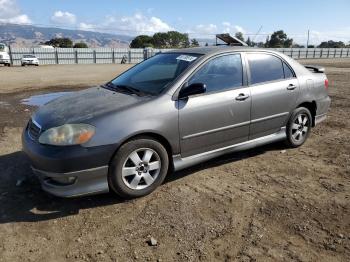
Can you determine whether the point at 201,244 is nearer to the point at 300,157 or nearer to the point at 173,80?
the point at 173,80

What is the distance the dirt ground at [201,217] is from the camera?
326cm

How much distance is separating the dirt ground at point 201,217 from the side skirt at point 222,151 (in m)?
0.26

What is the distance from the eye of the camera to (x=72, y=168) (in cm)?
376

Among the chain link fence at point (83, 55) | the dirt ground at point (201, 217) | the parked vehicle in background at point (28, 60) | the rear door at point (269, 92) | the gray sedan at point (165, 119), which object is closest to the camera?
the dirt ground at point (201, 217)

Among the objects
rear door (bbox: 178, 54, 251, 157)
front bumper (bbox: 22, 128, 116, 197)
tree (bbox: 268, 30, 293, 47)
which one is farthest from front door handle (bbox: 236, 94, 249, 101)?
tree (bbox: 268, 30, 293, 47)

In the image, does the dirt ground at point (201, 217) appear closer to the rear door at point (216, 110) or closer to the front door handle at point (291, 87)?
the rear door at point (216, 110)

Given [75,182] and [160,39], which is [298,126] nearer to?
[75,182]

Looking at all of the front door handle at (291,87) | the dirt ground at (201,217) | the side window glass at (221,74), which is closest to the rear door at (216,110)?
the side window glass at (221,74)

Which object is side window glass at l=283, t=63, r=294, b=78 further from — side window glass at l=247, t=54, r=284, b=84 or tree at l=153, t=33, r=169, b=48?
tree at l=153, t=33, r=169, b=48

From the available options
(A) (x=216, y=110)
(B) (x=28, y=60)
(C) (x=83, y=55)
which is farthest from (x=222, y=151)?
(C) (x=83, y=55)

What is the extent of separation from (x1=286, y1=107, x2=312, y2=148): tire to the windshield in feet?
6.38

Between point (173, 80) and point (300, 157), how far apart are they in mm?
2419

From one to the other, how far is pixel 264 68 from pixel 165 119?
1975mm

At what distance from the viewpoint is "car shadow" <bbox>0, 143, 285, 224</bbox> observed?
12.8 feet
